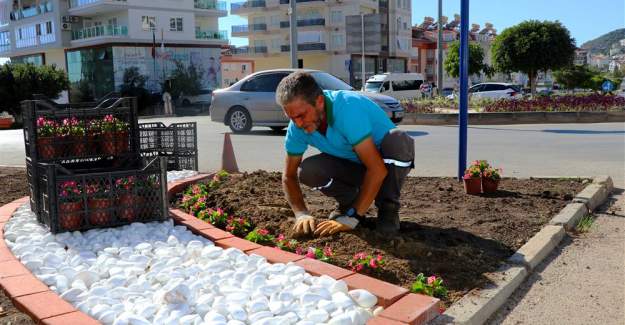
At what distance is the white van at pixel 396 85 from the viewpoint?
3319 cm

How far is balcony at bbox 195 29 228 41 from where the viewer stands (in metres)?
57.3

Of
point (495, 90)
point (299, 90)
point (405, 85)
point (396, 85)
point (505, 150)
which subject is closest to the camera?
point (299, 90)

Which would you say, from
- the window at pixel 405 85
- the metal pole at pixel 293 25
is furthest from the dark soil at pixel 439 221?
the window at pixel 405 85

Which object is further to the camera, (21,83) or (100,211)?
(21,83)

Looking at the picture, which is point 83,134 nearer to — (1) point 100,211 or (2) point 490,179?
(1) point 100,211

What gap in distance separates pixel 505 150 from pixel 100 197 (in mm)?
7930

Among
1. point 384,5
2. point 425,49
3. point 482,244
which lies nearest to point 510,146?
point 482,244

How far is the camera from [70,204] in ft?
13.5

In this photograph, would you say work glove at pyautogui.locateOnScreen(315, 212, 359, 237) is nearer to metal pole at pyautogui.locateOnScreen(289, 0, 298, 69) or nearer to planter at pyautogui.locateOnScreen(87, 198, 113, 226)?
planter at pyautogui.locateOnScreen(87, 198, 113, 226)

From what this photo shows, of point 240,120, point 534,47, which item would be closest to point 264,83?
point 240,120

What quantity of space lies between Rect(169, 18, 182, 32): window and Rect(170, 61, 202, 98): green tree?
137 inches

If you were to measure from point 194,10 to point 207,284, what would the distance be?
187 feet

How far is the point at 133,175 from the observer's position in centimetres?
421

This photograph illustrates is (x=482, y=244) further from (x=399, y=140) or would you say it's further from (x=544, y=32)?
(x=544, y=32)
